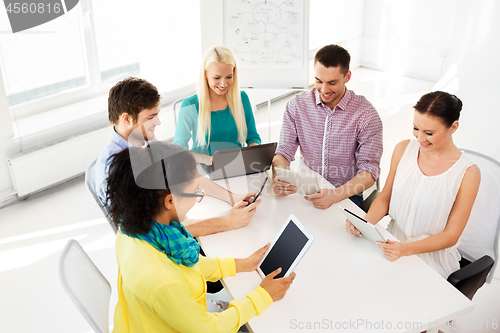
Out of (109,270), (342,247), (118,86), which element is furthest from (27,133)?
(342,247)

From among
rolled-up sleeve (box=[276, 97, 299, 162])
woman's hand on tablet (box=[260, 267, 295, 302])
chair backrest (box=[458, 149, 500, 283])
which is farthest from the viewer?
rolled-up sleeve (box=[276, 97, 299, 162])

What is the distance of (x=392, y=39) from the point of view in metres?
6.36

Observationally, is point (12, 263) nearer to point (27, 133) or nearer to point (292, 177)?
point (27, 133)

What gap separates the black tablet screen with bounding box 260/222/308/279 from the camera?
5.24 feet

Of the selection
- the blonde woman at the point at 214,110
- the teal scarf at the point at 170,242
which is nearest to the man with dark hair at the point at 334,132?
the blonde woman at the point at 214,110

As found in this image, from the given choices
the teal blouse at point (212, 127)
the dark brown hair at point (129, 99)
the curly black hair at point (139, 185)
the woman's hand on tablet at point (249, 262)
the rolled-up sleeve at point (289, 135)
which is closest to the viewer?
the curly black hair at point (139, 185)

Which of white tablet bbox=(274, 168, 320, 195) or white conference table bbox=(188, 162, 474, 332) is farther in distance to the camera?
white tablet bbox=(274, 168, 320, 195)

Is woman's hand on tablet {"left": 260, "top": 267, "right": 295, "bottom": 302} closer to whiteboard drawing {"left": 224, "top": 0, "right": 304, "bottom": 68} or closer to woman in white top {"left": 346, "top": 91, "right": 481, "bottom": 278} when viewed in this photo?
woman in white top {"left": 346, "top": 91, "right": 481, "bottom": 278}

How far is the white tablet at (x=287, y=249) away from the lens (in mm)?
1575

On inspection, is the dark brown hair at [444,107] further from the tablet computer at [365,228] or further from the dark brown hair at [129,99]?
the dark brown hair at [129,99]

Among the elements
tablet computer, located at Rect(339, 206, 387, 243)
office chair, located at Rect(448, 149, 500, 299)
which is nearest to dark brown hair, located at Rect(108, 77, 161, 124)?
tablet computer, located at Rect(339, 206, 387, 243)

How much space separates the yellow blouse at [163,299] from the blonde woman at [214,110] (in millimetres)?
1205

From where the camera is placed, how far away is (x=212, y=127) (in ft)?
9.03

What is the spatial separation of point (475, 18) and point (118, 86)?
430 cm
